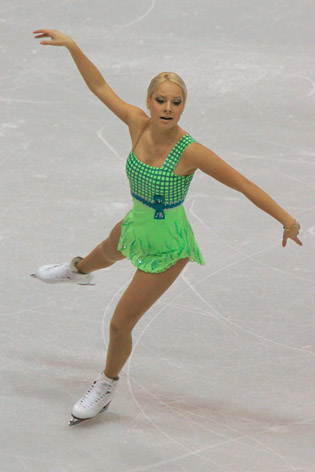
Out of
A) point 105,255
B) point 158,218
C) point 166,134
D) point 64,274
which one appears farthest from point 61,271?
point 166,134

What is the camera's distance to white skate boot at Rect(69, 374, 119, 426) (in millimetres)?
4074

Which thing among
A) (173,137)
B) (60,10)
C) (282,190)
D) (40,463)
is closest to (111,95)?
(173,137)

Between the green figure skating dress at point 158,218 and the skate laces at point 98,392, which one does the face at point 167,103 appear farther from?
the skate laces at point 98,392

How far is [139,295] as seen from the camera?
3.92 m

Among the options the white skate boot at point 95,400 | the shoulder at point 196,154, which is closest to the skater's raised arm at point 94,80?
the shoulder at point 196,154

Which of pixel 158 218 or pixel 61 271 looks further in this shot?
pixel 61 271

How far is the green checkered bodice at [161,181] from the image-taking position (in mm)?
3816

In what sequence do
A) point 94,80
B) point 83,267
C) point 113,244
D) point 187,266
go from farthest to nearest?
point 187,266
point 83,267
point 113,244
point 94,80

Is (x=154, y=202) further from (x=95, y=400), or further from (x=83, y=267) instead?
(x=95, y=400)

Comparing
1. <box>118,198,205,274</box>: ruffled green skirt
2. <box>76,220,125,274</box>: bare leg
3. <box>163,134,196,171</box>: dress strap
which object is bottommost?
<box>76,220,125,274</box>: bare leg

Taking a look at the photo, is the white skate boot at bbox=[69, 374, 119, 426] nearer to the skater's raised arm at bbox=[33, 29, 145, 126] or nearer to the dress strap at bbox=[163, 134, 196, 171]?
the dress strap at bbox=[163, 134, 196, 171]

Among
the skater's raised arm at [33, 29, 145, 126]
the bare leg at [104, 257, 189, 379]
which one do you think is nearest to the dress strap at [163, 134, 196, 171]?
the skater's raised arm at [33, 29, 145, 126]

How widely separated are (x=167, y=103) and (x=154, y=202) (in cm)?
42

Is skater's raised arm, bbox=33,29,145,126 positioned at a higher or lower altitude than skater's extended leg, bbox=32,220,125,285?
higher
